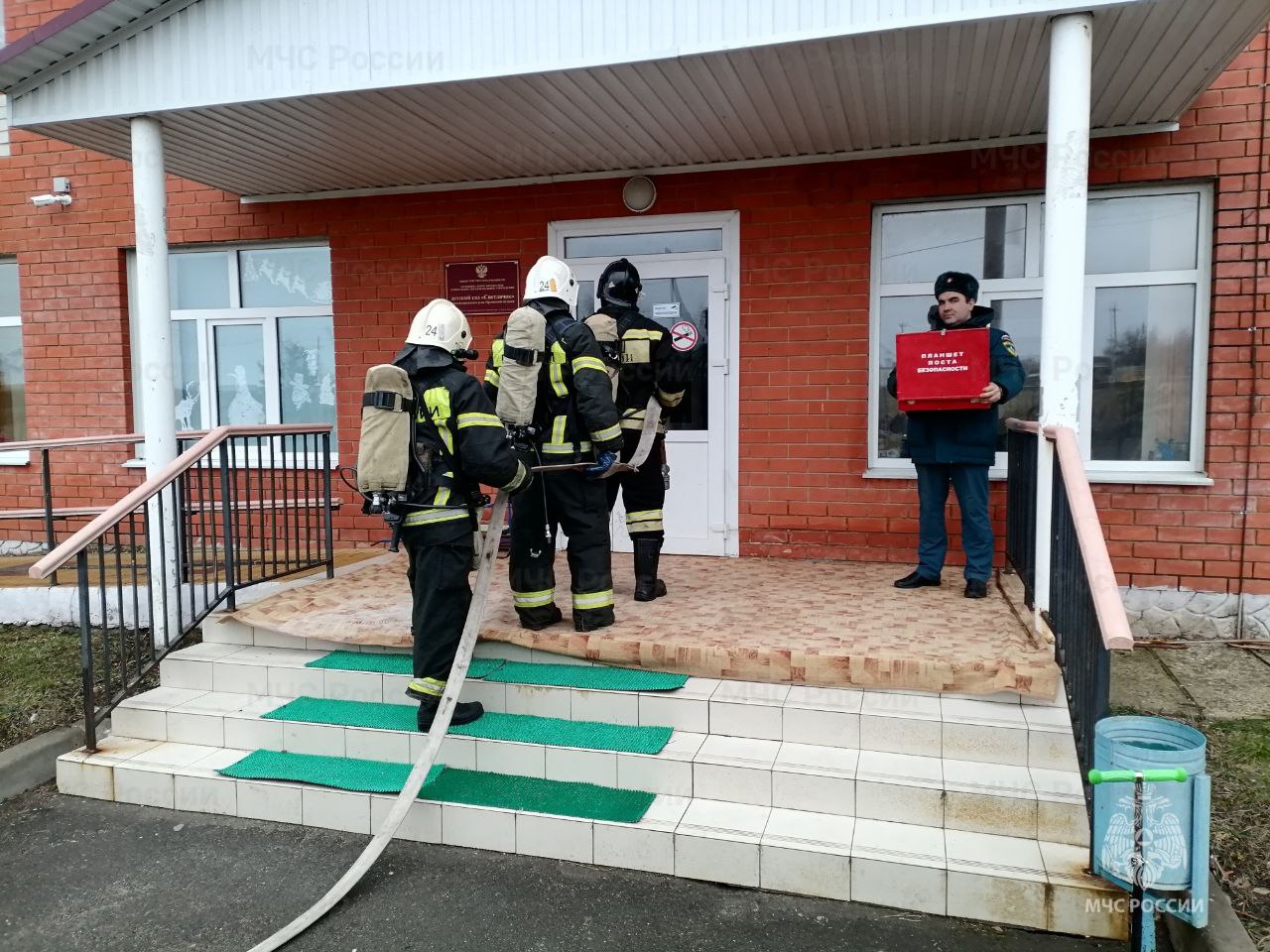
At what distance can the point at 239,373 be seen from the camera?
7.90 m

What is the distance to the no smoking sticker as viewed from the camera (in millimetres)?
6527

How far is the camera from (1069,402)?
161 inches

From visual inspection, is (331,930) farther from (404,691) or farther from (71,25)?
(71,25)

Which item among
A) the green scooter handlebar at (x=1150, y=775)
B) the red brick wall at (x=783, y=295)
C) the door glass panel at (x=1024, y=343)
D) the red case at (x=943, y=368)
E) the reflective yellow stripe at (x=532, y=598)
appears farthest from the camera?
the door glass panel at (x=1024, y=343)

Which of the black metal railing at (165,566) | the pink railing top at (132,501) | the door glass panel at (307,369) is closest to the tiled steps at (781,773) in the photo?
the black metal railing at (165,566)

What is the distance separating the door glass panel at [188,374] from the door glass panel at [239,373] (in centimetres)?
21

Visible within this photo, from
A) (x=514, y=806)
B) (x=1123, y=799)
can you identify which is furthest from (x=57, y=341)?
(x=1123, y=799)

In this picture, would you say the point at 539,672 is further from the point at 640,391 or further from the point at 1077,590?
the point at 1077,590

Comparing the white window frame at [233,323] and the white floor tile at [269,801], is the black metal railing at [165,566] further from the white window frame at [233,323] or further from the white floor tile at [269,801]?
the white window frame at [233,323]

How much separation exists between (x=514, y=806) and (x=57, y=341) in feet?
22.5

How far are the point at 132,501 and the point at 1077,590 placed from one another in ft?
13.7

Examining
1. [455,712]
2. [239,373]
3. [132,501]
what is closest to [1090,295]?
[455,712]

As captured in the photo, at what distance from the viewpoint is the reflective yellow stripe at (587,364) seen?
425 centimetres

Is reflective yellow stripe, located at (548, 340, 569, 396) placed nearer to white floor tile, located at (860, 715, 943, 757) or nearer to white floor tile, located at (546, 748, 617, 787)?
white floor tile, located at (546, 748, 617, 787)
